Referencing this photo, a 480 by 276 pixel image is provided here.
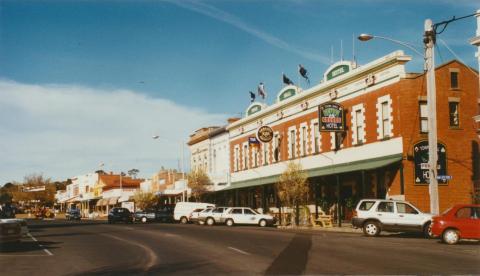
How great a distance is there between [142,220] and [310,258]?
44.6m

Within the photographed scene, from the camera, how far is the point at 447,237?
22.4m

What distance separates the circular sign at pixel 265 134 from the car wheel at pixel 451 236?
26676 millimetres

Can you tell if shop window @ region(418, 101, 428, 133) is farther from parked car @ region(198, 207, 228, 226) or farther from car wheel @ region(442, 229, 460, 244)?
parked car @ region(198, 207, 228, 226)

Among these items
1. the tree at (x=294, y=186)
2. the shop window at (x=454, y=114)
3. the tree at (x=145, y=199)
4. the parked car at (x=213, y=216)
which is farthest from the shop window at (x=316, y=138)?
the tree at (x=145, y=199)

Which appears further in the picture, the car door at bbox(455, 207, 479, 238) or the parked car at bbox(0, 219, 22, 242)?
the car door at bbox(455, 207, 479, 238)

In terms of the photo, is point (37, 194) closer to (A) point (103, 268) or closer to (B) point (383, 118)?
(B) point (383, 118)

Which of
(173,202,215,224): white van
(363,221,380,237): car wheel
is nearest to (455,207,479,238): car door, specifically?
(363,221,380,237): car wheel

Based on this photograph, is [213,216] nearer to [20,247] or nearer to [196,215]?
[196,215]

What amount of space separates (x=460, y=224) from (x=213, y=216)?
25.3 meters

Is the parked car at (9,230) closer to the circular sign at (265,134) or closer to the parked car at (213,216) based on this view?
the parked car at (213,216)

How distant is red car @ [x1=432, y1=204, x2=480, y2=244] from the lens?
22062 millimetres

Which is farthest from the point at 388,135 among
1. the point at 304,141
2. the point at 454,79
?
the point at 304,141

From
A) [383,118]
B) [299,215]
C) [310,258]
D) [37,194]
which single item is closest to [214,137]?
[299,215]

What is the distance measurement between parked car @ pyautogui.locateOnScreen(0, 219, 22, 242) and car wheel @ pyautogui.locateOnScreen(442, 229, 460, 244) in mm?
15781
